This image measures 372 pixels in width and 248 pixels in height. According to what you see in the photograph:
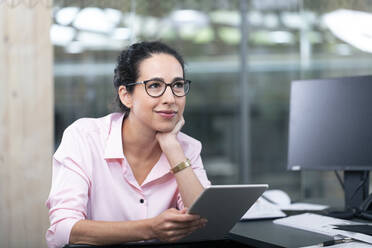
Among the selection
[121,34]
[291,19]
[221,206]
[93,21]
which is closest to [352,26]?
[291,19]

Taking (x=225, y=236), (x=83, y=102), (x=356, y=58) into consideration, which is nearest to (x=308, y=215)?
(x=225, y=236)

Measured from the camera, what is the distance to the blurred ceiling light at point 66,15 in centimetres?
339

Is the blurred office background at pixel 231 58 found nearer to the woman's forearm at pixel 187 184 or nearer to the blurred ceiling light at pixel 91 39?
the blurred ceiling light at pixel 91 39

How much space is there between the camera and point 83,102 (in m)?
3.80

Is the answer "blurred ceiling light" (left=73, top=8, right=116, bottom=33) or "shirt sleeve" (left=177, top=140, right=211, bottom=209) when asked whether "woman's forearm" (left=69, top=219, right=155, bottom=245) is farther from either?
"blurred ceiling light" (left=73, top=8, right=116, bottom=33)

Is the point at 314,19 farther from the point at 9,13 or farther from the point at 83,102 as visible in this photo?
the point at 9,13

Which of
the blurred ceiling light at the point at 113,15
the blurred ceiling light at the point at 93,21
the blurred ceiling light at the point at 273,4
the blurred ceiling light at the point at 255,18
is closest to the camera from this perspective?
the blurred ceiling light at the point at 93,21

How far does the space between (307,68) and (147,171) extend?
2701 millimetres

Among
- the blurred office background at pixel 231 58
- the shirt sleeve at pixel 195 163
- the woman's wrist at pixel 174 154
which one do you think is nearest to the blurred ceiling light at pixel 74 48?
the blurred office background at pixel 231 58

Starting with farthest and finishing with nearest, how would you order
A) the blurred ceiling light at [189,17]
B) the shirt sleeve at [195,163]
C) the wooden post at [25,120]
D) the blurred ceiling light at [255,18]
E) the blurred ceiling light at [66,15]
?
the blurred ceiling light at [255,18], the blurred ceiling light at [189,17], the blurred ceiling light at [66,15], the wooden post at [25,120], the shirt sleeve at [195,163]

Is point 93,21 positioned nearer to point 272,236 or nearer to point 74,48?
point 74,48

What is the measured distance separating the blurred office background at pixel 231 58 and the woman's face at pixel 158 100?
146cm

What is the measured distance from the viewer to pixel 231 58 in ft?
15.8

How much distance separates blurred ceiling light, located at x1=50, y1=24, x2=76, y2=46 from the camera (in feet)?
11.3
